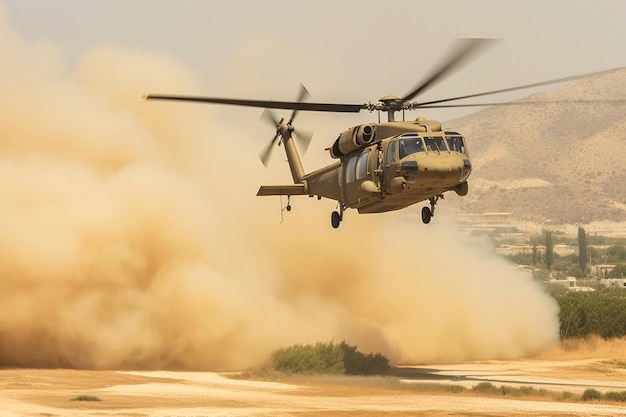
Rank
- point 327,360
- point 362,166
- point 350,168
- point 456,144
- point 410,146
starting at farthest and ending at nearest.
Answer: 1. point 327,360
2. point 350,168
3. point 362,166
4. point 456,144
5. point 410,146

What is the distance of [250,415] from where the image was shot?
26.2m

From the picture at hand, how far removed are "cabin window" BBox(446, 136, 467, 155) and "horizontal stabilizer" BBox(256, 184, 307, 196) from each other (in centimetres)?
599

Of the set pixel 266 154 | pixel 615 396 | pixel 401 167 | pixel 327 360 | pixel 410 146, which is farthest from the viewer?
pixel 327 360

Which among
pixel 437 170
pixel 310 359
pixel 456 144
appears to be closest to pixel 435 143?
pixel 456 144

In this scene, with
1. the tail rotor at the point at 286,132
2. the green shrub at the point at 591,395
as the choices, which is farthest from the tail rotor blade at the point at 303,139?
the green shrub at the point at 591,395

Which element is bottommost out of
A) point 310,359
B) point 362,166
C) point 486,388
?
point 486,388

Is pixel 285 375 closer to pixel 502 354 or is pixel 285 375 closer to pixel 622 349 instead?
pixel 502 354

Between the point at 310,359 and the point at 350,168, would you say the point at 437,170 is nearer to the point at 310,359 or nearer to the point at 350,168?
the point at 350,168

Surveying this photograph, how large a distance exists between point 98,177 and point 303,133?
9727mm

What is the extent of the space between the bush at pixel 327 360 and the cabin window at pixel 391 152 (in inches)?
444

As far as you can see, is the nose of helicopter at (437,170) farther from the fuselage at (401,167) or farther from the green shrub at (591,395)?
the green shrub at (591,395)

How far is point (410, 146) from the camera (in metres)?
29.8

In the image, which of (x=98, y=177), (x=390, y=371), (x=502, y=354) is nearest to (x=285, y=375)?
(x=390, y=371)

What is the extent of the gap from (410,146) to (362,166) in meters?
1.99
